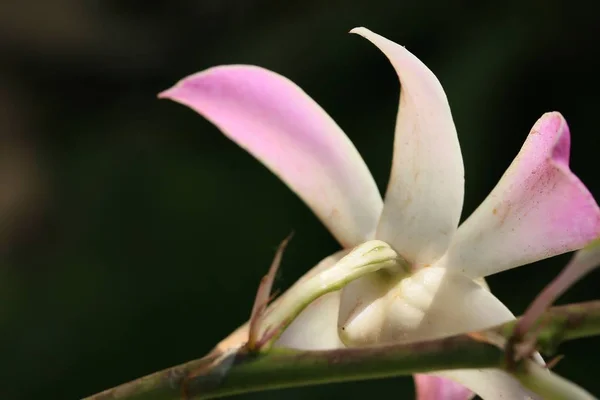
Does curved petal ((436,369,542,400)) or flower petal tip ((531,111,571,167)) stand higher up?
flower petal tip ((531,111,571,167))

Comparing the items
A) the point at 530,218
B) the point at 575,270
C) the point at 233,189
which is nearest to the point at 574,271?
the point at 575,270

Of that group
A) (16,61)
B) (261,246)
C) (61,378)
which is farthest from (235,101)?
(16,61)

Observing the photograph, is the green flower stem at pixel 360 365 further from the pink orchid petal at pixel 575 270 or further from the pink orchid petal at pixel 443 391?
the pink orchid petal at pixel 443 391

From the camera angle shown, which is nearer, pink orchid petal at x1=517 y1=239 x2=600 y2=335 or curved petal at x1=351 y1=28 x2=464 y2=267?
pink orchid petal at x1=517 y1=239 x2=600 y2=335

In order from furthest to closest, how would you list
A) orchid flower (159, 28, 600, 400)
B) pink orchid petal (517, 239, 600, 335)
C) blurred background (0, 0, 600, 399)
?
blurred background (0, 0, 600, 399) → orchid flower (159, 28, 600, 400) → pink orchid petal (517, 239, 600, 335)

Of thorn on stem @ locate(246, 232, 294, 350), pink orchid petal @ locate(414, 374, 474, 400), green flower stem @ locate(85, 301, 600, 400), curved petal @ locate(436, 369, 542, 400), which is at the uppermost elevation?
thorn on stem @ locate(246, 232, 294, 350)

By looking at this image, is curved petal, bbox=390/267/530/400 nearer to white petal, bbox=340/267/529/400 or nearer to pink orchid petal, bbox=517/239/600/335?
white petal, bbox=340/267/529/400

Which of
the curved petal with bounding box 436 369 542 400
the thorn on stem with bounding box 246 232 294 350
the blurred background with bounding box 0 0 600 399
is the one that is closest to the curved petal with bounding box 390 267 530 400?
the curved petal with bounding box 436 369 542 400
